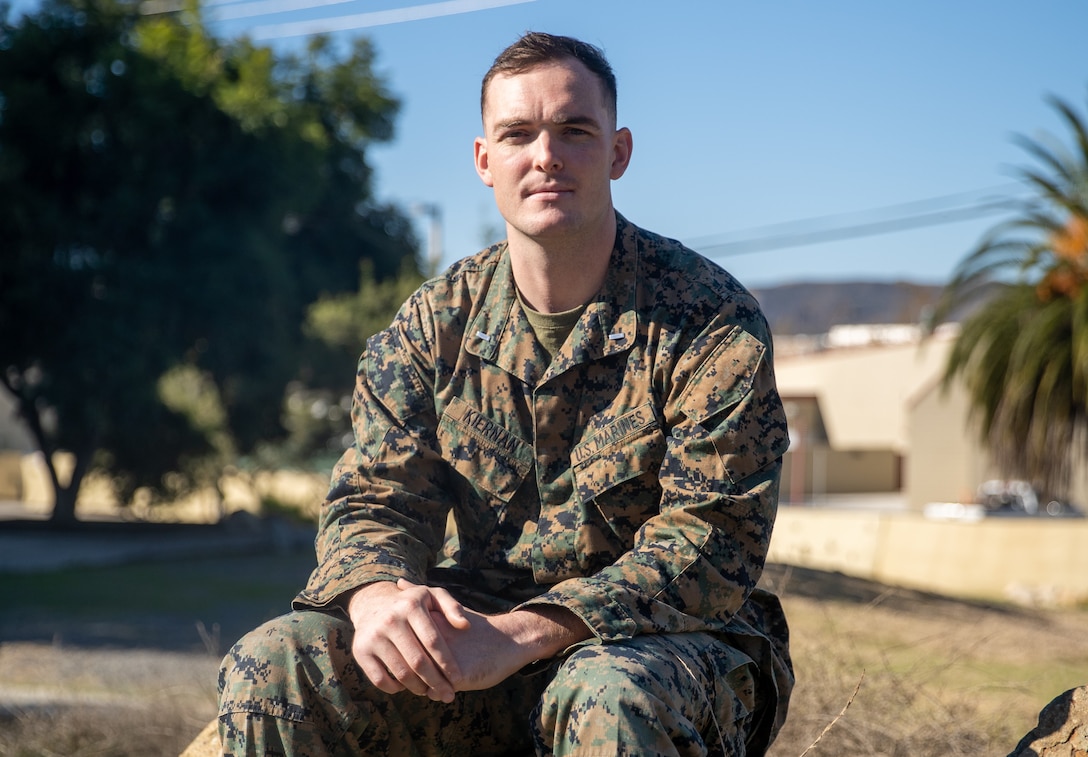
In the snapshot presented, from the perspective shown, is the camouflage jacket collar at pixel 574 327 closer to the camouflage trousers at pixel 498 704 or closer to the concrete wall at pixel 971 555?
the camouflage trousers at pixel 498 704

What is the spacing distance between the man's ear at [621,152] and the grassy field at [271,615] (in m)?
1.31

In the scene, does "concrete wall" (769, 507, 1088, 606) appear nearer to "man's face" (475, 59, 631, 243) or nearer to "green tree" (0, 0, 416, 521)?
"green tree" (0, 0, 416, 521)

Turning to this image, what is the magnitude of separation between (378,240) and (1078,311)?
13.6 m

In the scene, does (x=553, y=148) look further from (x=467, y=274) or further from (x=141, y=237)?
(x=141, y=237)

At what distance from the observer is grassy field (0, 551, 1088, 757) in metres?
4.26

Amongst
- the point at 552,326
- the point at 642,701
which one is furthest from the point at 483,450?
the point at 642,701

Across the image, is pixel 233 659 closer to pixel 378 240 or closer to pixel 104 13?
pixel 104 13

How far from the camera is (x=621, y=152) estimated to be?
297cm

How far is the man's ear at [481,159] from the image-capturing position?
3.00 m

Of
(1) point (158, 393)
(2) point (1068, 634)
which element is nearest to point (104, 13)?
(1) point (158, 393)

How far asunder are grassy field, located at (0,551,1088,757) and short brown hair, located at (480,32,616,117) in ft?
4.87

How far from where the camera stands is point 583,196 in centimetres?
279

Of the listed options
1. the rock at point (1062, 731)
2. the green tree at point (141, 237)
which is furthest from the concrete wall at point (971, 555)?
the rock at point (1062, 731)

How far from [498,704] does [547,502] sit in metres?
0.45
